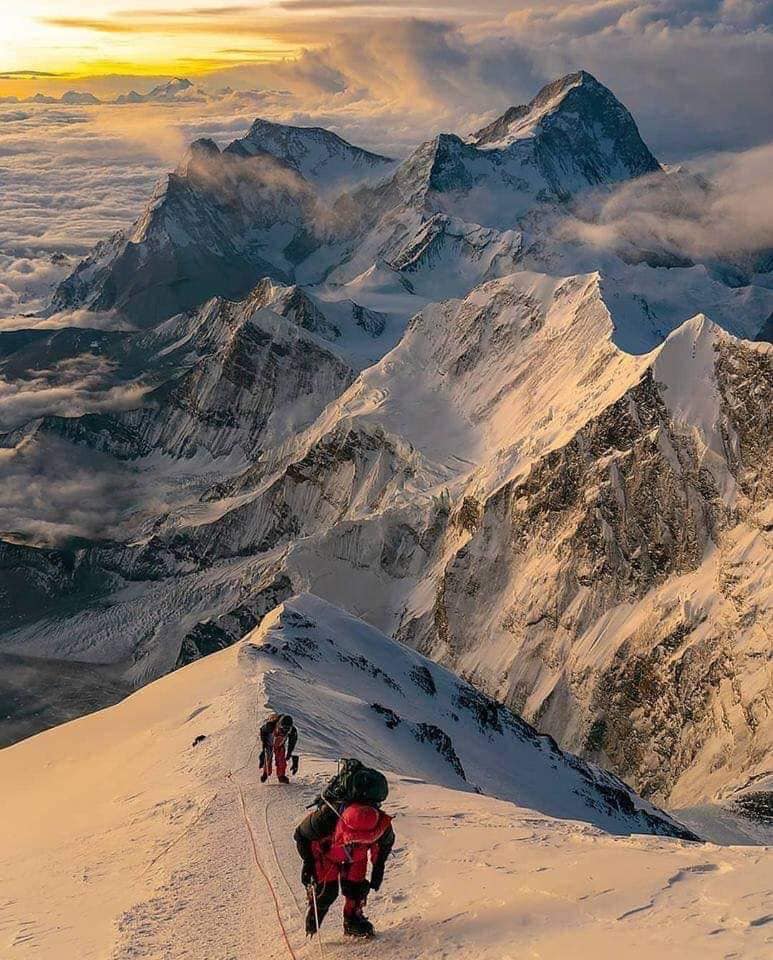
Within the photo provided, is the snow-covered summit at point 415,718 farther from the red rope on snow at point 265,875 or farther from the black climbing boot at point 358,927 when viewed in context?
the black climbing boot at point 358,927

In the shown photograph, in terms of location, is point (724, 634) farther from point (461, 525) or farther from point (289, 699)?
point (289, 699)

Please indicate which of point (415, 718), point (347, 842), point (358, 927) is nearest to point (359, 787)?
point (347, 842)

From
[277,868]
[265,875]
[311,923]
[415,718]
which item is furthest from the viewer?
[415,718]

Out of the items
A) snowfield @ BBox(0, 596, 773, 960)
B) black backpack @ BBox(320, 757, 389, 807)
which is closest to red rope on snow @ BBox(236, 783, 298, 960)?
snowfield @ BBox(0, 596, 773, 960)

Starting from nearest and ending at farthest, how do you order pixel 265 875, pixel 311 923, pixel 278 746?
pixel 311 923 < pixel 265 875 < pixel 278 746

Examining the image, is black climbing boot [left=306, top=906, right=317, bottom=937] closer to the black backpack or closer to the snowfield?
the snowfield

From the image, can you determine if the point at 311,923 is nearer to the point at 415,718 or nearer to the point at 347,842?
the point at 347,842

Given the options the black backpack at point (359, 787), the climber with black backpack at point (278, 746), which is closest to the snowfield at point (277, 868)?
the climber with black backpack at point (278, 746)
